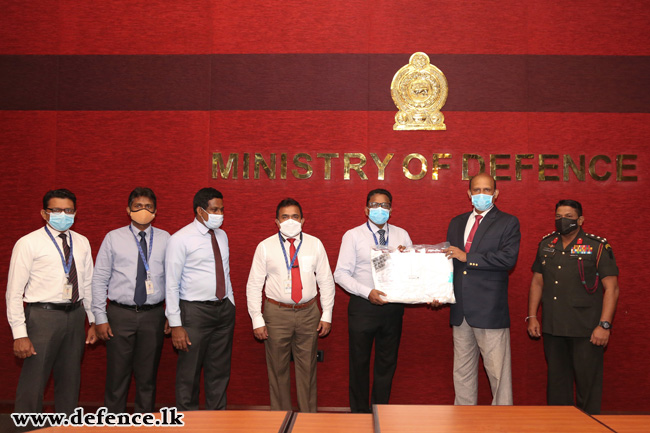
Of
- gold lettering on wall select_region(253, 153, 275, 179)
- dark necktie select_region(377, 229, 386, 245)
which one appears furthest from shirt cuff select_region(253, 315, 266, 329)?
gold lettering on wall select_region(253, 153, 275, 179)

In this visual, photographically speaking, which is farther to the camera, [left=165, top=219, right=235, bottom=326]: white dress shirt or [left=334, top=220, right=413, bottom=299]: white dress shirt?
[left=334, top=220, right=413, bottom=299]: white dress shirt

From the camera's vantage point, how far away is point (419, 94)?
14.9 feet

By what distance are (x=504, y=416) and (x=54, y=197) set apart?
3271 mm

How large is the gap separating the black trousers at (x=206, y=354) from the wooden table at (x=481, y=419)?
1.91m

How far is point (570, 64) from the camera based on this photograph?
4.55m

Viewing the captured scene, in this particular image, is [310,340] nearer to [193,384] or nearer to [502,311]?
[193,384]

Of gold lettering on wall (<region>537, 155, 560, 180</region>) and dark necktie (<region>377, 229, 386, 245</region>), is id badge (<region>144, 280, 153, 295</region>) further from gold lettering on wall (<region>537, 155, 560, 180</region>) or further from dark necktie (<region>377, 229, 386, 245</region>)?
gold lettering on wall (<region>537, 155, 560, 180</region>)

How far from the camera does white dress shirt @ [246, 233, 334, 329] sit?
3.76 m

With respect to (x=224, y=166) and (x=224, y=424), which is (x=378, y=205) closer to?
(x=224, y=166)

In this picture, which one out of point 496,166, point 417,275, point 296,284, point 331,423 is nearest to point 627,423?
point 331,423

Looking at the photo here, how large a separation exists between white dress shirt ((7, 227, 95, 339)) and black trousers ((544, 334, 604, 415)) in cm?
371

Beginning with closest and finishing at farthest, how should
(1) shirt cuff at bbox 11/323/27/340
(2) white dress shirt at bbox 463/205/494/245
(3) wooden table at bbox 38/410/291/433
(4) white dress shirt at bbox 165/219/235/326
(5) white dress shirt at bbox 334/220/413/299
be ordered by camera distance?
(3) wooden table at bbox 38/410/291/433, (1) shirt cuff at bbox 11/323/27/340, (4) white dress shirt at bbox 165/219/235/326, (2) white dress shirt at bbox 463/205/494/245, (5) white dress shirt at bbox 334/220/413/299

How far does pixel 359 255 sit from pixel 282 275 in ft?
2.17

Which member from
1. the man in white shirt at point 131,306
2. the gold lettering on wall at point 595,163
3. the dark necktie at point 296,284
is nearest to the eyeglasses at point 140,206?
the man in white shirt at point 131,306
